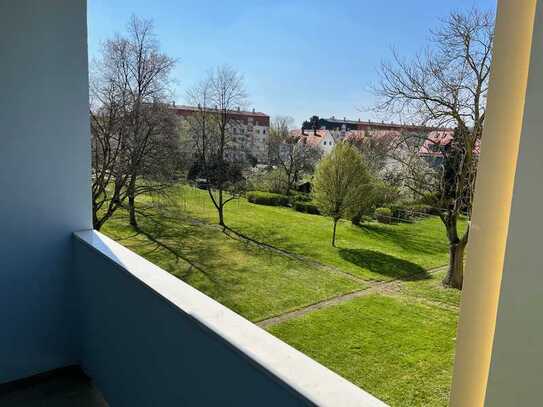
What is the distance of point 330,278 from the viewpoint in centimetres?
813

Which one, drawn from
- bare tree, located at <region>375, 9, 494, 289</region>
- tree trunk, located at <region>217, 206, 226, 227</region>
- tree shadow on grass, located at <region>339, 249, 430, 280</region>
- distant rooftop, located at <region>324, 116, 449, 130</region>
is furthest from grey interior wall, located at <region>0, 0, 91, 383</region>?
tree trunk, located at <region>217, 206, 226, 227</region>

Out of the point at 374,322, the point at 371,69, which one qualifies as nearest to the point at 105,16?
the point at 371,69

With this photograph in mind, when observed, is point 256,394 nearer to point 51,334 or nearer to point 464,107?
point 51,334

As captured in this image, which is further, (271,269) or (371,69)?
(271,269)

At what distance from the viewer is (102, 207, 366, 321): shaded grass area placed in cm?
735

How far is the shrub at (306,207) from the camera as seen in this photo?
9164mm

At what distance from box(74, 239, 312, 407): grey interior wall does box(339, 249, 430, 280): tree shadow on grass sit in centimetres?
694

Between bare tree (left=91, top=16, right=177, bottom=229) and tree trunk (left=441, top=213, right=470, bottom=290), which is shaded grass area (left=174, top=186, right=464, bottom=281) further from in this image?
bare tree (left=91, top=16, right=177, bottom=229)

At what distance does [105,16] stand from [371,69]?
466cm

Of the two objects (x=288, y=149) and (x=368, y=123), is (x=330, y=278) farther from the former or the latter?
(x=368, y=123)

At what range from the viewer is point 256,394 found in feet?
2.49

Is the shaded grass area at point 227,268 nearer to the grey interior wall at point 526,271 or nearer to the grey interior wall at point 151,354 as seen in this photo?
the grey interior wall at point 151,354

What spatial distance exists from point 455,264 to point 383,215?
1.79 meters

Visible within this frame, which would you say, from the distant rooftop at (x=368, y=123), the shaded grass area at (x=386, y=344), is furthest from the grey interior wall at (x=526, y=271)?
the distant rooftop at (x=368, y=123)
